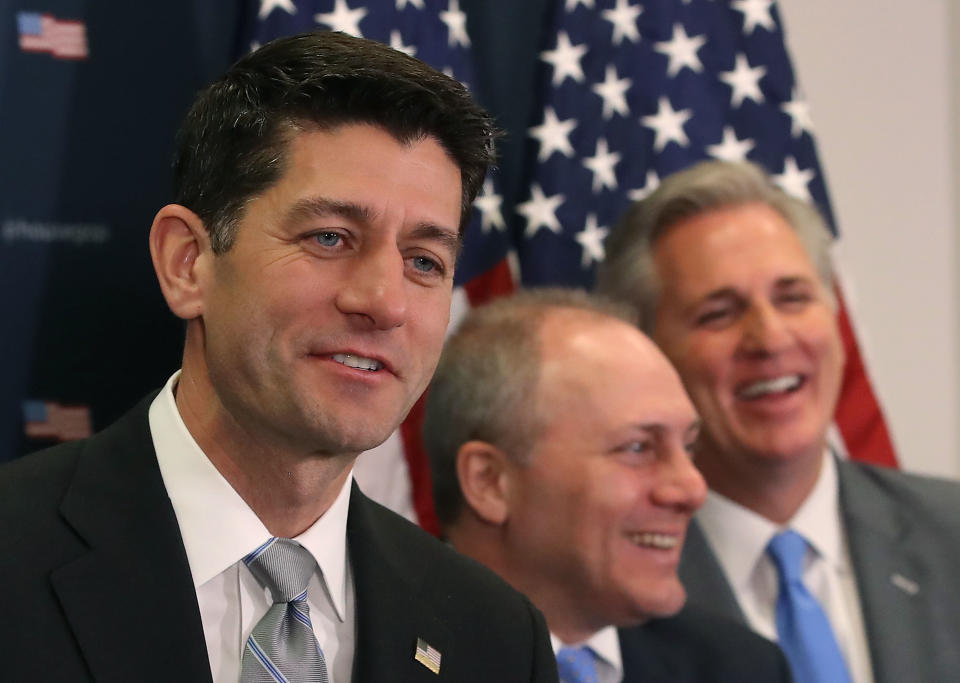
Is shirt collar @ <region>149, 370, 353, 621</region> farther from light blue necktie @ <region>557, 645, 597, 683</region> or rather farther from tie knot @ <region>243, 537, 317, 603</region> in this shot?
light blue necktie @ <region>557, 645, 597, 683</region>

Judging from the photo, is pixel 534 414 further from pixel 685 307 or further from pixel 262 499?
pixel 262 499

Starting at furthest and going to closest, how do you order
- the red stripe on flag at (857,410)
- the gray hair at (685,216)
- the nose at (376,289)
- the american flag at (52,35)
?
the red stripe on flag at (857,410) → the gray hair at (685,216) → the american flag at (52,35) → the nose at (376,289)

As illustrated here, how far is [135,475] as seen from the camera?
5.29 feet

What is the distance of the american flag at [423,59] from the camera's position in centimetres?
283

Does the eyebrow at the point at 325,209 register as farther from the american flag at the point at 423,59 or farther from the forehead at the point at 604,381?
the american flag at the point at 423,59

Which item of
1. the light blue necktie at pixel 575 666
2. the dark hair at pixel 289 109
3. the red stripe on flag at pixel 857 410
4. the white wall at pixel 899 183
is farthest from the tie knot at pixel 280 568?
the white wall at pixel 899 183

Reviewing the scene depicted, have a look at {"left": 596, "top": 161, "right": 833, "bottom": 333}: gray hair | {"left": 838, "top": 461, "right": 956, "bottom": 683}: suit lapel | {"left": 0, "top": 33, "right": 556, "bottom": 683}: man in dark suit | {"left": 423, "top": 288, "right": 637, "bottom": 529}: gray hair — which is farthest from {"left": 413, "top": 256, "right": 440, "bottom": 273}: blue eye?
{"left": 838, "top": 461, "right": 956, "bottom": 683}: suit lapel

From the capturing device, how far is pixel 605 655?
2.56 m

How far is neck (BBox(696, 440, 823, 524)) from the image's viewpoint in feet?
9.98

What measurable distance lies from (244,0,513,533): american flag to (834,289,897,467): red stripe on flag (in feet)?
3.44

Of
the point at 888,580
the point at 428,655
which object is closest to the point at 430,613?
the point at 428,655

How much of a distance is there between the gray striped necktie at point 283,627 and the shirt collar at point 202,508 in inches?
0.9

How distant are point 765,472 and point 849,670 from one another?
1.64ft

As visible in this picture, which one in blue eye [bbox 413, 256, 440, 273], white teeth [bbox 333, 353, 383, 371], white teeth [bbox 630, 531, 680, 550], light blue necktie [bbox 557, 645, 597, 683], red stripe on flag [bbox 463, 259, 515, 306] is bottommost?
light blue necktie [bbox 557, 645, 597, 683]
